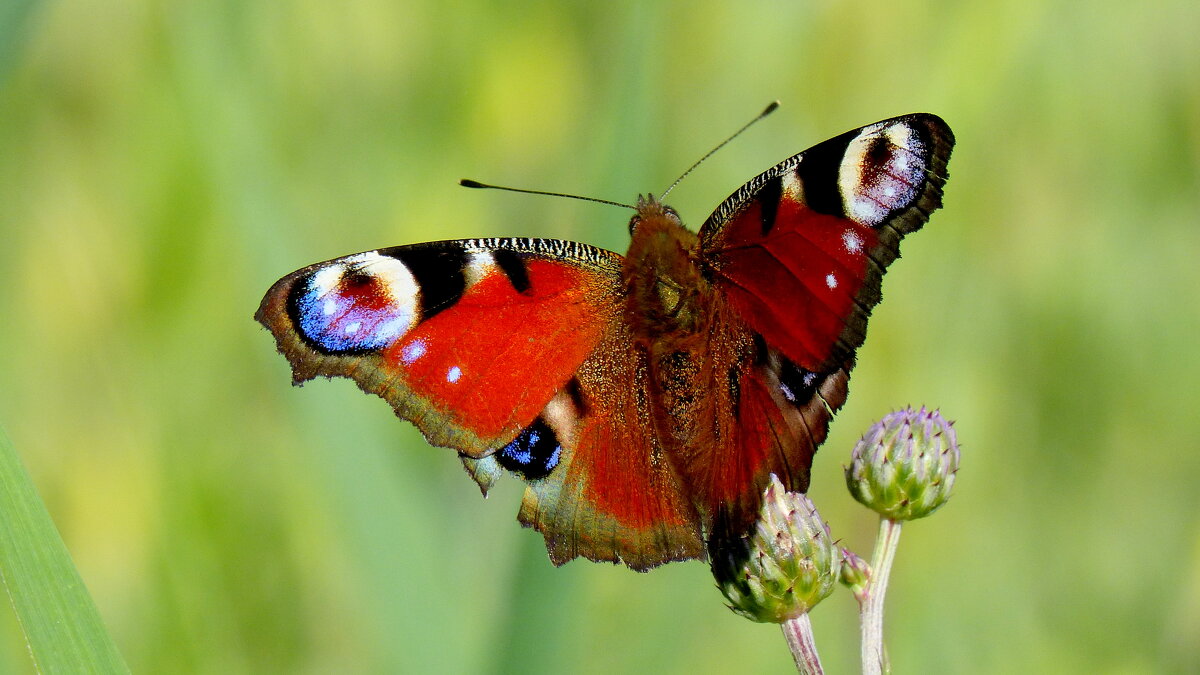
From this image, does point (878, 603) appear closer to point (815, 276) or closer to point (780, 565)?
point (780, 565)

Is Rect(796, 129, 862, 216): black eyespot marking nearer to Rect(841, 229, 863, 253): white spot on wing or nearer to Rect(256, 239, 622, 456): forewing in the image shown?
Rect(841, 229, 863, 253): white spot on wing

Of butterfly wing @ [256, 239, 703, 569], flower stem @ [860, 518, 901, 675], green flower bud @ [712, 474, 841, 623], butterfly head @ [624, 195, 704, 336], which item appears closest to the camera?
flower stem @ [860, 518, 901, 675]

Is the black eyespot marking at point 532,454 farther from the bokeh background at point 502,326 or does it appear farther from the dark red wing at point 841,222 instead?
the dark red wing at point 841,222

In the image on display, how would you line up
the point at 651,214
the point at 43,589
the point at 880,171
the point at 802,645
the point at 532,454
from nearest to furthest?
the point at 43,589 → the point at 802,645 → the point at 880,171 → the point at 532,454 → the point at 651,214

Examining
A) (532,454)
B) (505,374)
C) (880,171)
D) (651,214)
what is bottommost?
(532,454)

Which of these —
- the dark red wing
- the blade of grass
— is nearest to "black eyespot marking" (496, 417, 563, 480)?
the dark red wing

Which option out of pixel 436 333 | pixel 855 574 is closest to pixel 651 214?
pixel 436 333
